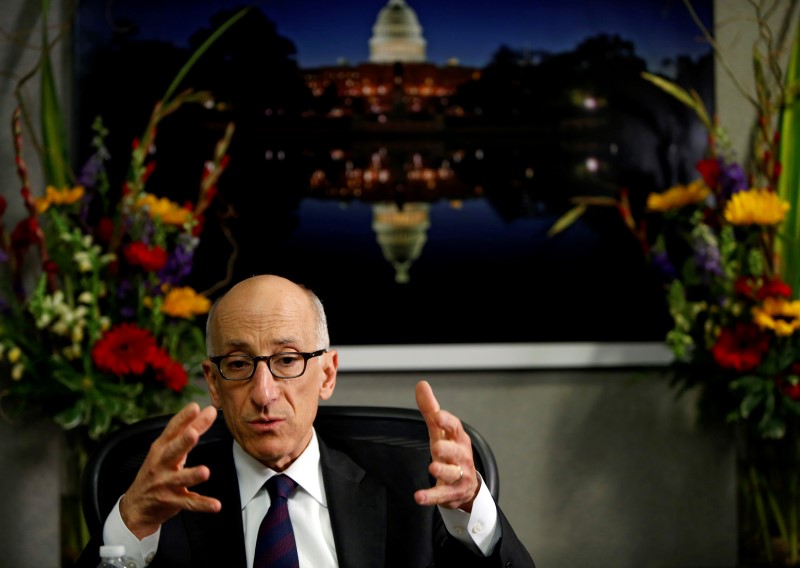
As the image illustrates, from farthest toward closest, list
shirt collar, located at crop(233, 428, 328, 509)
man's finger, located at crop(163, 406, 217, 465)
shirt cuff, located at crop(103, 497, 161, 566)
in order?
shirt collar, located at crop(233, 428, 328, 509) < shirt cuff, located at crop(103, 497, 161, 566) < man's finger, located at crop(163, 406, 217, 465)

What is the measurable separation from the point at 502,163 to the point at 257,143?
846mm

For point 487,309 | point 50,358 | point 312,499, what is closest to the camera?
point 312,499

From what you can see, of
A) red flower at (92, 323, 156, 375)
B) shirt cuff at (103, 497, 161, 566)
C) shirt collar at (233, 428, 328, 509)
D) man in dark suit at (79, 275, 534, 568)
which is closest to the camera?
shirt cuff at (103, 497, 161, 566)

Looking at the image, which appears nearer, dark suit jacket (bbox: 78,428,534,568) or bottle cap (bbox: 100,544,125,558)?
bottle cap (bbox: 100,544,125,558)

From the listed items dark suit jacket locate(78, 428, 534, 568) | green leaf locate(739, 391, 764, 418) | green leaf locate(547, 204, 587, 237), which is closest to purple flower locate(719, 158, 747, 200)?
green leaf locate(547, 204, 587, 237)

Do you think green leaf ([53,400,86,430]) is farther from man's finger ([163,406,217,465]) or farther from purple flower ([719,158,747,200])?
purple flower ([719,158,747,200])

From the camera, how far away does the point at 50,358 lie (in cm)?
272

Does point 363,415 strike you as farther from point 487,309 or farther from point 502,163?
point 502,163

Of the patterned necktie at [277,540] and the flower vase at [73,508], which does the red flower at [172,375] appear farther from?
the patterned necktie at [277,540]

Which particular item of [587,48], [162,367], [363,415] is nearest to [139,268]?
[162,367]

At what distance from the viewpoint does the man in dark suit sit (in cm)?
172

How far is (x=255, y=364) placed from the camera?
69.3 inches

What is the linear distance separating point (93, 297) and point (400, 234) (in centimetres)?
103

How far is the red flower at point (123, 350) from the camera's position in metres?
2.66
